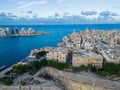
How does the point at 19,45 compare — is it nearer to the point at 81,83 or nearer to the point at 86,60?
the point at 86,60

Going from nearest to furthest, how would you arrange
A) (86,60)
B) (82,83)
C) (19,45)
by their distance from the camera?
(82,83)
(86,60)
(19,45)

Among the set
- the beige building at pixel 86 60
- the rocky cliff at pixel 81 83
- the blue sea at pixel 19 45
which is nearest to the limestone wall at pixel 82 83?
the rocky cliff at pixel 81 83

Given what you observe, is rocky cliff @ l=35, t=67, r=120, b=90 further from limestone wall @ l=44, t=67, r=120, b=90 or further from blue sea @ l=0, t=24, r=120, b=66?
blue sea @ l=0, t=24, r=120, b=66

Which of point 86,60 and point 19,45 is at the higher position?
point 86,60

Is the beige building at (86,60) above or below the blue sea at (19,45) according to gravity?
above

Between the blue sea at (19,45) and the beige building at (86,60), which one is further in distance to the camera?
the blue sea at (19,45)

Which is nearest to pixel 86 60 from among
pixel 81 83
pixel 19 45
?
pixel 81 83

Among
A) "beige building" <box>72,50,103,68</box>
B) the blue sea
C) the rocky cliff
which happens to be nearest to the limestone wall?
the rocky cliff

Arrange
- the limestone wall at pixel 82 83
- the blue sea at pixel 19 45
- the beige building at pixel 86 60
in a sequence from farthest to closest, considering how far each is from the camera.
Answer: the blue sea at pixel 19 45
the beige building at pixel 86 60
the limestone wall at pixel 82 83

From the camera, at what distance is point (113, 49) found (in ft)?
65.5

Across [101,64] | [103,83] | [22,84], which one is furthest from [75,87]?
[101,64]

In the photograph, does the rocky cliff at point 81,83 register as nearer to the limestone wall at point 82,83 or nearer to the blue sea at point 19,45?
the limestone wall at point 82,83

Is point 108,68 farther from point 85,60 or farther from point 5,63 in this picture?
point 5,63

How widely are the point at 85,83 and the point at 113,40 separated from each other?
1605cm
